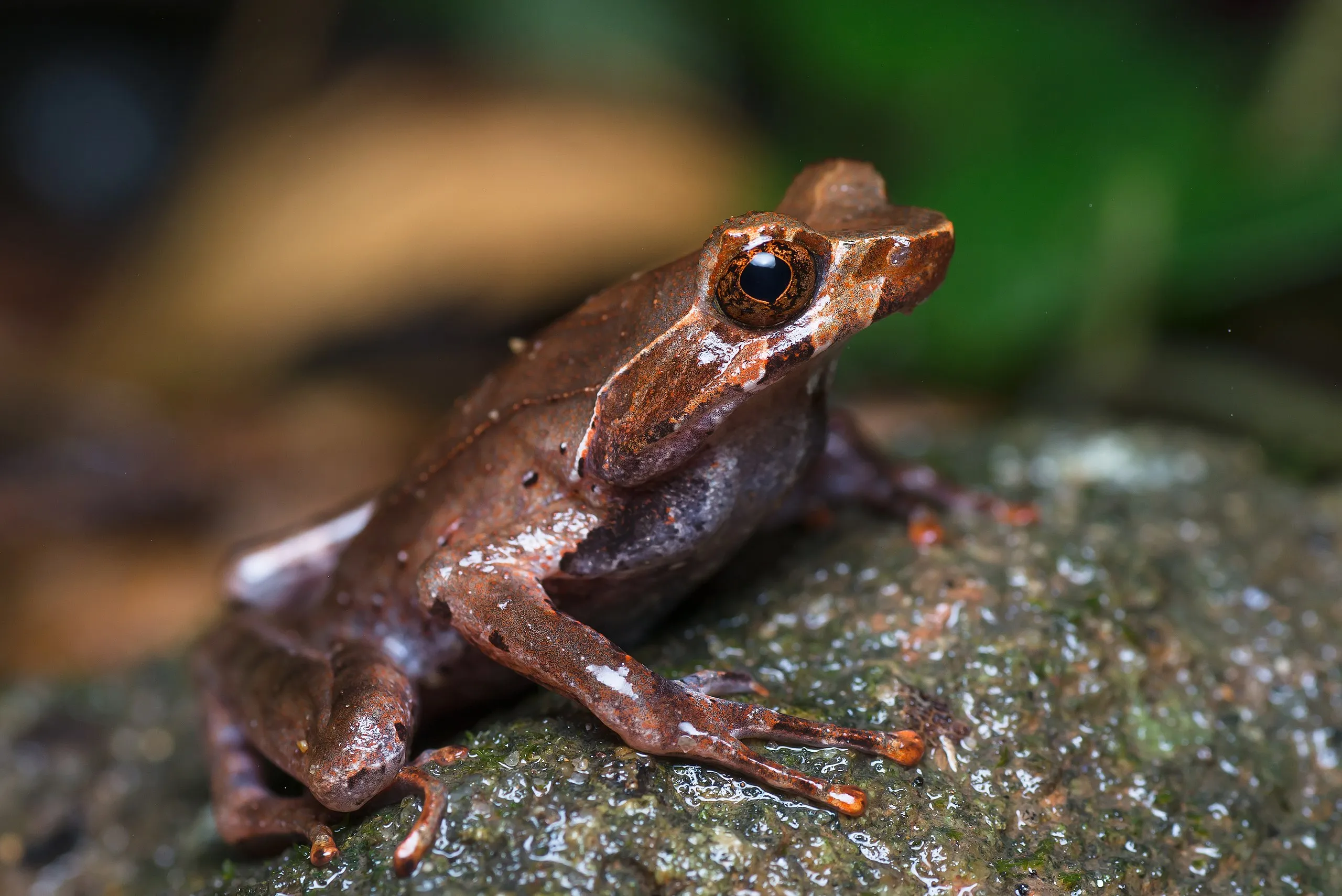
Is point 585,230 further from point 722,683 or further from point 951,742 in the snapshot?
point 951,742

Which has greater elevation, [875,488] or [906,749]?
[875,488]

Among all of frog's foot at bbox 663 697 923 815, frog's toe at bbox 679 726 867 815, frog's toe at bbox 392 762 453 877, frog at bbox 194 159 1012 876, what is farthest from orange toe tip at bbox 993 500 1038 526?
frog's toe at bbox 392 762 453 877

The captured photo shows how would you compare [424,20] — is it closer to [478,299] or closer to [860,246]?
[478,299]

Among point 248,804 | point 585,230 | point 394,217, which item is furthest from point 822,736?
point 394,217

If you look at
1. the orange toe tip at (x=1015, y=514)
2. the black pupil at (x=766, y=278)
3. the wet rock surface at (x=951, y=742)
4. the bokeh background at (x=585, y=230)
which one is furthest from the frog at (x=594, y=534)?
the bokeh background at (x=585, y=230)

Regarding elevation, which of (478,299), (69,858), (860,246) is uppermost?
(860,246)

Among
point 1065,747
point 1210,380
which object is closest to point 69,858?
point 1065,747

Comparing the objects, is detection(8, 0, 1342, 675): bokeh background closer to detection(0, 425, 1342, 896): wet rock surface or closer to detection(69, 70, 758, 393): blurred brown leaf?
detection(69, 70, 758, 393): blurred brown leaf
